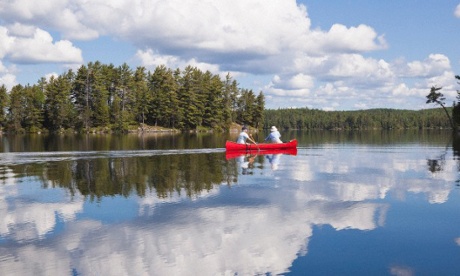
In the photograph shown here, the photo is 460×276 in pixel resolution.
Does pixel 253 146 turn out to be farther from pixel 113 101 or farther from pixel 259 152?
pixel 113 101

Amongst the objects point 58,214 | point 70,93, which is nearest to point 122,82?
point 70,93

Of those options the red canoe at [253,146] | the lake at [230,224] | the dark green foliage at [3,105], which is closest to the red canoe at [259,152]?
the red canoe at [253,146]

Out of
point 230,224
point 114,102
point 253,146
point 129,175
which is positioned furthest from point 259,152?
point 114,102

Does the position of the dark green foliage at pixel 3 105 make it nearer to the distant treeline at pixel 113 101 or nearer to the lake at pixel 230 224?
the distant treeline at pixel 113 101

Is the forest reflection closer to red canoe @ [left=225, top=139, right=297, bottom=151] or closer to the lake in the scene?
the lake

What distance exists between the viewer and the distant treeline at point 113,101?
366 ft

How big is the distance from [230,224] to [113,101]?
107153 mm

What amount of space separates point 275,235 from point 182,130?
111618 mm

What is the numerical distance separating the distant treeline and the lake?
92388mm

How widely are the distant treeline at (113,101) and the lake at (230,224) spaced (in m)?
92.4

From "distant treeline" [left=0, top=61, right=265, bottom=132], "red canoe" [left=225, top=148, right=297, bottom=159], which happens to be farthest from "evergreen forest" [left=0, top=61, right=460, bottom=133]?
"red canoe" [left=225, top=148, right=297, bottom=159]

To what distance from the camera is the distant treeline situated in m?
111

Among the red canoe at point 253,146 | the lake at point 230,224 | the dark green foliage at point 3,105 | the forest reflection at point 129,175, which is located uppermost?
the dark green foliage at point 3,105

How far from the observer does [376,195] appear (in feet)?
54.9
